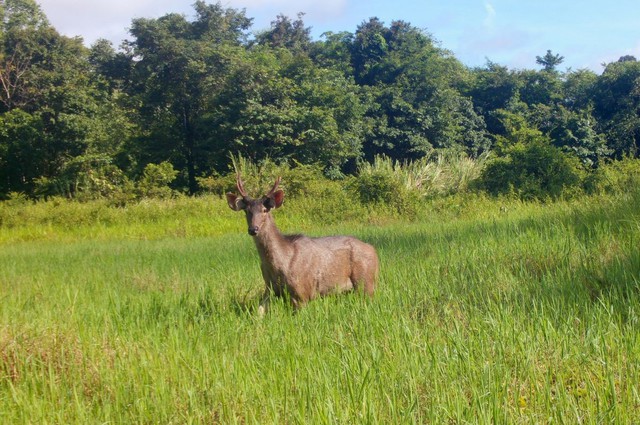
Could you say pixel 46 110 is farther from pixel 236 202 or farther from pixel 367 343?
pixel 367 343

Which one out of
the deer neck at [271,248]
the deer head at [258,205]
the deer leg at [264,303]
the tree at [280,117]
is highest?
the tree at [280,117]

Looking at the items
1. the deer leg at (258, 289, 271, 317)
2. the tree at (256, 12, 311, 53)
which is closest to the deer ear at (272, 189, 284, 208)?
the deer leg at (258, 289, 271, 317)

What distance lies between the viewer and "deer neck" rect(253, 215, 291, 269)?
5.59 metres

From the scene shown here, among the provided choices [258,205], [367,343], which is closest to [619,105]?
[258,205]

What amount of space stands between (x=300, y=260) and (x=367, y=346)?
2126 mm

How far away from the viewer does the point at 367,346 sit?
369 cm

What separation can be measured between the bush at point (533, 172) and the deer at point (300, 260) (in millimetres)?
13226

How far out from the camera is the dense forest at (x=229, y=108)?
26.2 m

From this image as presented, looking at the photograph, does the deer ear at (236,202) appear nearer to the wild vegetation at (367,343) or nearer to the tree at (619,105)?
the wild vegetation at (367,343)

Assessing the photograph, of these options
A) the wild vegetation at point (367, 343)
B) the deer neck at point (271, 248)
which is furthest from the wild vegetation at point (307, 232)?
the deer neck at point (271, 248)

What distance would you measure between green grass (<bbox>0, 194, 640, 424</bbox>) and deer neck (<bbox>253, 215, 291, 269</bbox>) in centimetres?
42

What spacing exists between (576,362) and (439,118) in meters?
29.8

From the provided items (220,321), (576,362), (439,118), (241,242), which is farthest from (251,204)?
(439,118)

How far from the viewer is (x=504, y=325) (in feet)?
12.2
